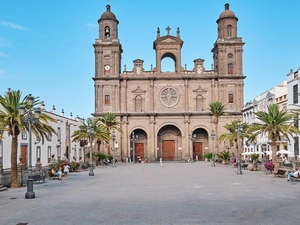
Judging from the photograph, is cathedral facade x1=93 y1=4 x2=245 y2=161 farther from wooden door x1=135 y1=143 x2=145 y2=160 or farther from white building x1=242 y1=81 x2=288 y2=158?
white building x1=242 y1=81 x2=288 y2=158

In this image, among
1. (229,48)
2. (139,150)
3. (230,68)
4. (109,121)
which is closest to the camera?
(109,121)

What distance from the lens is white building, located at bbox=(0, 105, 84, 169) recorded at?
117 ft

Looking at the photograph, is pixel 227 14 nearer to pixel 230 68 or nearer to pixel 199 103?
pixel 230 68

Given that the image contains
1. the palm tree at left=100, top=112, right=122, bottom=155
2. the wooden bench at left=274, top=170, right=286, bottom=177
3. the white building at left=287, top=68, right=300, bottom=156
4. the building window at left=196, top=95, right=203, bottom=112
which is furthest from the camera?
the building window at left=196, top=95, right=203, bottom=112

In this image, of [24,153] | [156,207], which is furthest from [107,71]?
[156,207]

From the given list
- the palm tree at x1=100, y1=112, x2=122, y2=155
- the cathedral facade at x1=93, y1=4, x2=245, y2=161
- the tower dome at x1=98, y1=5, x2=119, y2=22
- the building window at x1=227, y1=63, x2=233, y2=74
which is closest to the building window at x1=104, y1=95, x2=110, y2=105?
the cathedral facade at x1=93, y1=4, x2=245, y2=161

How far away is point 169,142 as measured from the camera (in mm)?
64125

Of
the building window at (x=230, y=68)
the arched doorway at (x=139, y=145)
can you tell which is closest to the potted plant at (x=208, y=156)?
the arched doorway at (x=139, y=145)

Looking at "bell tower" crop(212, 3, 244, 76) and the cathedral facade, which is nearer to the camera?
the cathedral facade

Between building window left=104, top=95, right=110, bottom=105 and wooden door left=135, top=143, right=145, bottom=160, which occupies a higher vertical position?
building window left=104, top=95, right=110, bottom=105

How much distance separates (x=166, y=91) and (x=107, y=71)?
1016cm

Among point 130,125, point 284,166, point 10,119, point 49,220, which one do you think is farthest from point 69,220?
point 130,125

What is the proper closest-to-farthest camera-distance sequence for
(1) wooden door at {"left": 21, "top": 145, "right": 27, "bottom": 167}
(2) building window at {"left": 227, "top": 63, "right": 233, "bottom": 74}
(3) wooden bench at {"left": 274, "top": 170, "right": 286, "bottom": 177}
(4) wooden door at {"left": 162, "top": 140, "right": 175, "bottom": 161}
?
(3) wooden bench at {"left": 274, "top": 170, "right": 286, "bottom": 177} → (1) wooden door at {"left": 21, "top": 145, "right": 27, "bottom": 167} → (2) building window at {"left": 227, "top": 63, "right": 233, "bottom": 74} → (4) wooden door at {"left": 162, "top": 140, "right": 175, "bottom": 161}

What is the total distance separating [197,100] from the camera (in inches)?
2451
